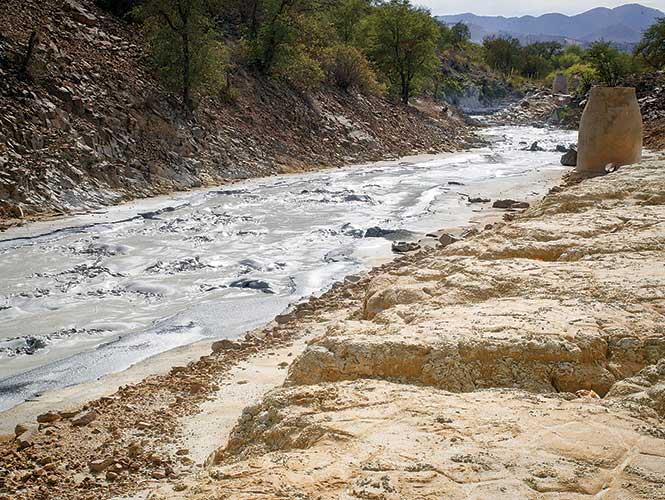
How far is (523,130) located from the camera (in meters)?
33.4

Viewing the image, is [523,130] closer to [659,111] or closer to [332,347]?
[659,111]

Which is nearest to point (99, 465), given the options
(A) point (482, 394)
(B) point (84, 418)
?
(B) point (84, 418)

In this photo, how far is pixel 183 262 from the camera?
28.1 feet

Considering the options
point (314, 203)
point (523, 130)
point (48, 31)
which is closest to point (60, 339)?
point (314, 203)

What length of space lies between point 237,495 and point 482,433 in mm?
998

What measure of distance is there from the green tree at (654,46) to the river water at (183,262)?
69.0 feet

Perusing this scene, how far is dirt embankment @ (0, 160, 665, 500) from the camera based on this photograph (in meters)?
2.55

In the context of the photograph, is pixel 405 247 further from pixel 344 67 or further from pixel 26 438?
pixel 344 67

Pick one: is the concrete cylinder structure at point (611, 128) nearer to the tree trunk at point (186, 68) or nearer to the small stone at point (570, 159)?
the small stone at point (570, 159)

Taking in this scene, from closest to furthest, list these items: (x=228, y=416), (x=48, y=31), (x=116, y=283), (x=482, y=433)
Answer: (x=482, y=433)
(x=228, y=416)
(x=116, y=283)
(x=48, y=31)

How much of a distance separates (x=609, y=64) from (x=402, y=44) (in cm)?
1088

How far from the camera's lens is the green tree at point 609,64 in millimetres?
31875

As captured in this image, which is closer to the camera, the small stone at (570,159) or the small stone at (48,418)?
the small stone at (48,418)

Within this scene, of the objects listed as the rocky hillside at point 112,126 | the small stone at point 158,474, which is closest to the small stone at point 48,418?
the small stone at point 158,474
